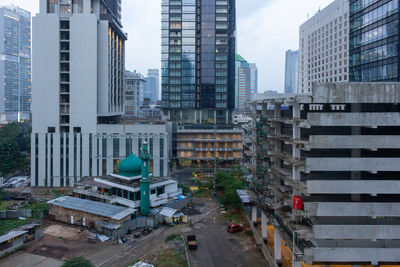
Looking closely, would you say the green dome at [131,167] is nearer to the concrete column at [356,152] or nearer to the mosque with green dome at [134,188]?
the mosque with green dome at [134,188]

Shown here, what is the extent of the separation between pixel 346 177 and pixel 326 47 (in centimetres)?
9108

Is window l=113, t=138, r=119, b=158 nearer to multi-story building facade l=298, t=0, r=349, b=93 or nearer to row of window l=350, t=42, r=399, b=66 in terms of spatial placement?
row of window l=350, t=42, r=399, b=66

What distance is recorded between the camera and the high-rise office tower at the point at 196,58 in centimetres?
10056

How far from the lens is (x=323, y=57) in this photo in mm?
107812

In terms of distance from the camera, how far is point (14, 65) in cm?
15988

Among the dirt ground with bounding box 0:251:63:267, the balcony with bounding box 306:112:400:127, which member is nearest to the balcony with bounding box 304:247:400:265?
the balcony with bounding box 306:112:400:127

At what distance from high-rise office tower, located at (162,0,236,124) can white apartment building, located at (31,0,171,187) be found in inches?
1620

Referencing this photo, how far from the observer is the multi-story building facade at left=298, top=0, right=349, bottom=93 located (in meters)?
95.9

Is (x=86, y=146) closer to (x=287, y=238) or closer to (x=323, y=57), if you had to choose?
(x=287, y=238)

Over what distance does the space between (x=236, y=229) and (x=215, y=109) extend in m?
67.0

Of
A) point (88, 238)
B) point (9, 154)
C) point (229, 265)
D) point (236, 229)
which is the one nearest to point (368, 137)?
point (229, 265)

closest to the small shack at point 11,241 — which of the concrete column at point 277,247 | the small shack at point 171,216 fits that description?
the small shack at point 171,216

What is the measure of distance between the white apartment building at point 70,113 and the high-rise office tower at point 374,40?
1349 inches

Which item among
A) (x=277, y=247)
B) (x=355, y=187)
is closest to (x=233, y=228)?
(x=277, y=247)
